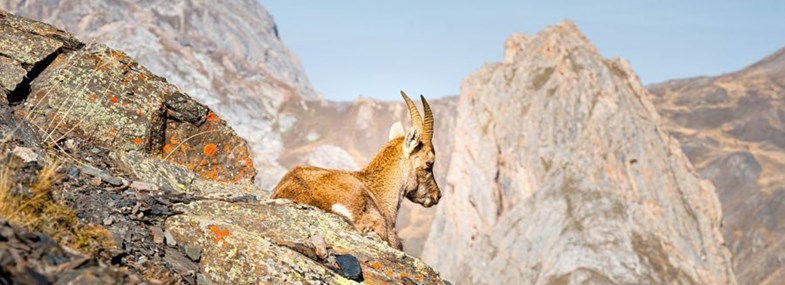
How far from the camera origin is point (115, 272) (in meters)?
6.27

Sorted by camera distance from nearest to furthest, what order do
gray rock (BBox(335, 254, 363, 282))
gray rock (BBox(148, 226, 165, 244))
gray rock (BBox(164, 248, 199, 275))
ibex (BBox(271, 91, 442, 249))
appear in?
gray rock (BBox(164, 248, 199, 275)), gray rock (BBox(148, 226, 165, 244)), gray rock (BBox(335, 254, 363, 282)), ibex (BBox(271, 91, 442, 249))

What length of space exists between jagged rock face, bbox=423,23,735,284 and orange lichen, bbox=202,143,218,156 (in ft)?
461

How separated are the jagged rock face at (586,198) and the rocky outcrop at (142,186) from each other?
464 feet

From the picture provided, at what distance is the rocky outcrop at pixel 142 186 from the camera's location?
7.25 metres

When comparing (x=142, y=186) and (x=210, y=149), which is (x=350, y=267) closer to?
(x=142, y=186)

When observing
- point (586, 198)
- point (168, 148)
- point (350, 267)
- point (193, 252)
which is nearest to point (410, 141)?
point (168, 148)

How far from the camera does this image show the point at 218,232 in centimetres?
848

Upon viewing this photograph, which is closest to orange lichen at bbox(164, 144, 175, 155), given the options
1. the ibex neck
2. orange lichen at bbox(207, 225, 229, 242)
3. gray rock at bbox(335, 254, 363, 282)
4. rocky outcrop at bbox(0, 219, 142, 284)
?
the ibex neck

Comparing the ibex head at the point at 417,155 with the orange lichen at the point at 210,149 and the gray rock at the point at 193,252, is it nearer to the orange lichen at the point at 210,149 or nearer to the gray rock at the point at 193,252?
the orange lichen at the point at 210,149

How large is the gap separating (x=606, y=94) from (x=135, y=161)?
184m

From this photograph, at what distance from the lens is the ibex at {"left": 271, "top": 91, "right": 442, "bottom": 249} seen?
13344 mm

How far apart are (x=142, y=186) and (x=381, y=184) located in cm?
728

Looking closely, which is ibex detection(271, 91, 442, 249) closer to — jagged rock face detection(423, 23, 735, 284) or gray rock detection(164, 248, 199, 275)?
gray rock detection(164, 248, 199, 275)

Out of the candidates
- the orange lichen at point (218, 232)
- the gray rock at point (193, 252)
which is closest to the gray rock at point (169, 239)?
the gray rock at point (193, 252)
